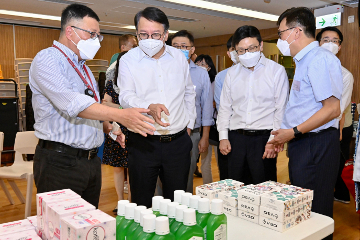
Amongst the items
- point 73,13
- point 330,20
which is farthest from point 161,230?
point 330,20

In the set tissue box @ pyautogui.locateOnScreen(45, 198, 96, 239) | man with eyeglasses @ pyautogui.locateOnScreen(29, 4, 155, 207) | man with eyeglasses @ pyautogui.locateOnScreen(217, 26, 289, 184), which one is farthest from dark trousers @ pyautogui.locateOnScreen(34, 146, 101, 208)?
→ man with eyeglasses @ pyautogui.locateOnScreen(217, 26, 289, 184)

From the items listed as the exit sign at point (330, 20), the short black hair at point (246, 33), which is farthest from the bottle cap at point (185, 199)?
the exit sign at point (330, 20)

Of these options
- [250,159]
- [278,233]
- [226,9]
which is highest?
[226,9]

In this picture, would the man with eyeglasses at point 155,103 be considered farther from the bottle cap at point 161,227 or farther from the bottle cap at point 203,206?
the bottle cap at point 161,227

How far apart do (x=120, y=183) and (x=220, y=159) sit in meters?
1.14

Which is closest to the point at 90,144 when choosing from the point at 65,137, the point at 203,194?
the point at 65,137

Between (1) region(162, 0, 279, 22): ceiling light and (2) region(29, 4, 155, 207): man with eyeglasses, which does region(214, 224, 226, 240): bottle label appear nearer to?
(2) region(29, 4, 155, 207): man with eyeglasses

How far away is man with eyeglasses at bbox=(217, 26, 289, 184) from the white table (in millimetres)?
982

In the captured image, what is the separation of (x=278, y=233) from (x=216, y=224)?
39cm

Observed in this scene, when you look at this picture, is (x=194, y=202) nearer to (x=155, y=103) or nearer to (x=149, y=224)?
(x=149, y=224)

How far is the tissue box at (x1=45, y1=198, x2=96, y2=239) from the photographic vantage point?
3.23 feet

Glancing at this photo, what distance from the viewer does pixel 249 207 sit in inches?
55.9

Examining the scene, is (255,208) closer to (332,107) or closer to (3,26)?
(332,107)

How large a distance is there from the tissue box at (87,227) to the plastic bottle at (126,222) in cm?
9
